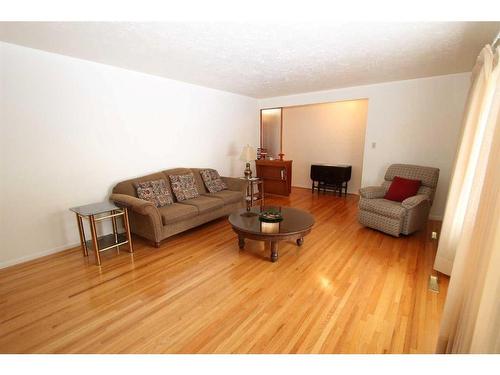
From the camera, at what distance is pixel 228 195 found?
387 centimetres

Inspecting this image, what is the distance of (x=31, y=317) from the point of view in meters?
1.79

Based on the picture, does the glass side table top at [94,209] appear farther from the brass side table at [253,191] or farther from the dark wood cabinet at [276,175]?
the dark wood cabinet at [276,175]

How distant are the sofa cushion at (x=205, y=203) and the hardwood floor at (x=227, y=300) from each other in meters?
0.56

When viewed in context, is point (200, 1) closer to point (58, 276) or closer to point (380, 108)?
point (58, 276)

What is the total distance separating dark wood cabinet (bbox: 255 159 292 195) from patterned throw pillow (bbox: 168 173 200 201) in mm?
2250

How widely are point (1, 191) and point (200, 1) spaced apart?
111 inches

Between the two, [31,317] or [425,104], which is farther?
[425,104]

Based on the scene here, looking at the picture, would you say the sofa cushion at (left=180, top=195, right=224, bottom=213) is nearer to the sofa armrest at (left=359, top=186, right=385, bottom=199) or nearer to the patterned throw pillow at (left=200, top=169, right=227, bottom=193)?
the patterned throw pillow at (left=200, top=169, right=227, bottom=193)

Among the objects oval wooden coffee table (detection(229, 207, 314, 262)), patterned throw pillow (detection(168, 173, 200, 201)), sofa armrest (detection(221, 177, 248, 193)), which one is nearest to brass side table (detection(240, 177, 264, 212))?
sofa armrest (detection(221, 177, 248, 193))

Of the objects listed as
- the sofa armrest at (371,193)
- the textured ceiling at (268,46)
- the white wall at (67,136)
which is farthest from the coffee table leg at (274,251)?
the white wall at (67,136)

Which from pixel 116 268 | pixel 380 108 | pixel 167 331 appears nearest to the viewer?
pixel 167 331

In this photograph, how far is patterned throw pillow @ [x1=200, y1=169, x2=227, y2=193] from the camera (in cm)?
404

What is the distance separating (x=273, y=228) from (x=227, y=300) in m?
0.87
